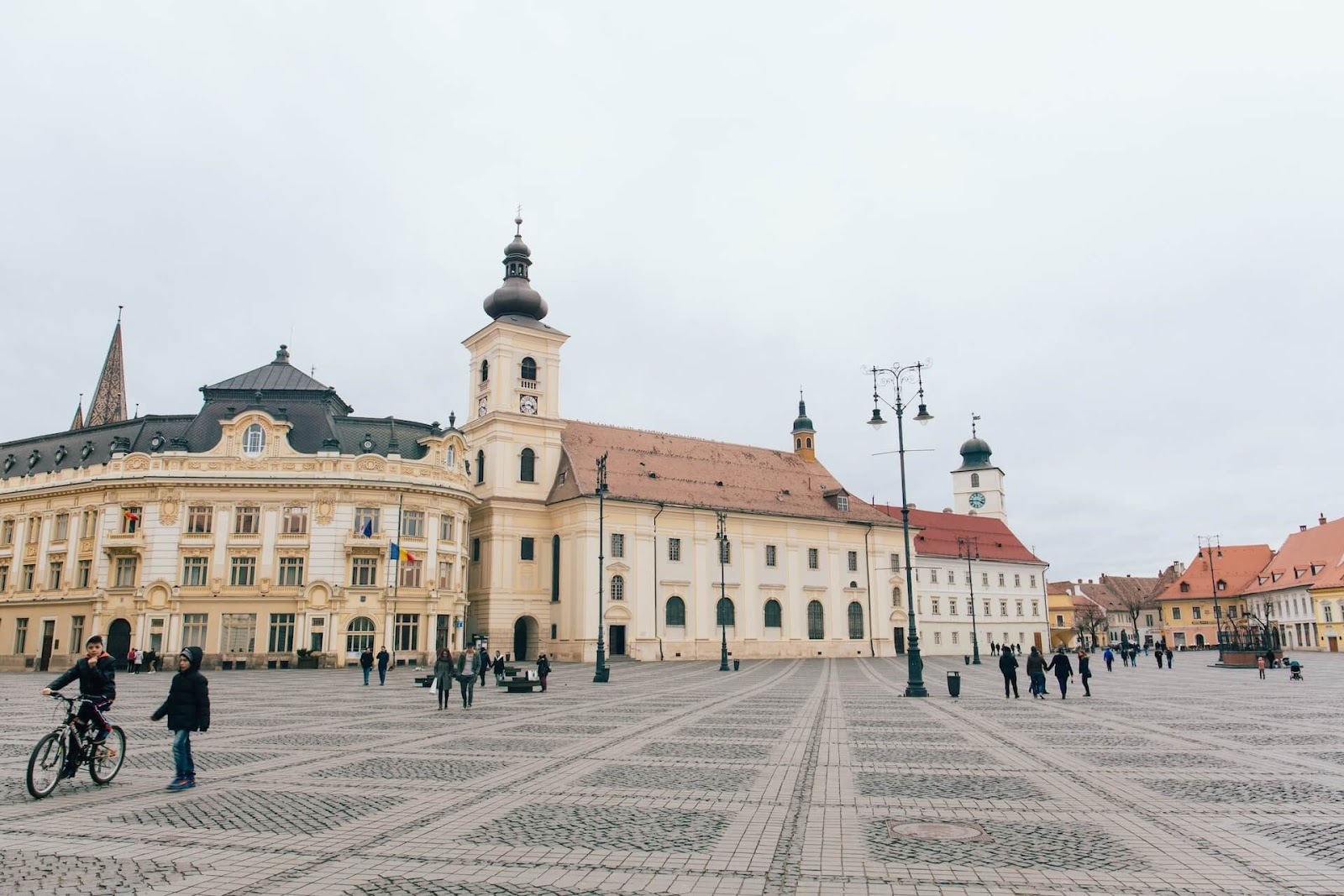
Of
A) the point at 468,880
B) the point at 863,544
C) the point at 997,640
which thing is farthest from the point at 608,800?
the point at 997,640

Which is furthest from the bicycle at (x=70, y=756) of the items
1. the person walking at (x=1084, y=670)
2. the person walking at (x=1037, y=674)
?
the person walking at (x=1084, y=670)

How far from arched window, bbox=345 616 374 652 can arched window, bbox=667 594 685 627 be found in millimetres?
22042

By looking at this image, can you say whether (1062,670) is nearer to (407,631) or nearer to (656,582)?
(407,631)

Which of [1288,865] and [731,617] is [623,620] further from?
[1288,865]

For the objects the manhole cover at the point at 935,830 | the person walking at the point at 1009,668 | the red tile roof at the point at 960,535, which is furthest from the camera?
the red tile roof at the point at 960,535

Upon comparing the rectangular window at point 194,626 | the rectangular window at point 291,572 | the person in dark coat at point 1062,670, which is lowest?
the person in dark coat at point 1062,670

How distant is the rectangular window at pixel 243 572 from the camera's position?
170ft

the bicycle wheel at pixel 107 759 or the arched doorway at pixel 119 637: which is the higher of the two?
the arched doorway at pixel 119 637

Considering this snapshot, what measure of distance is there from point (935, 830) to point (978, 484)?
361 ft

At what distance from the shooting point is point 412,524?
181 feet

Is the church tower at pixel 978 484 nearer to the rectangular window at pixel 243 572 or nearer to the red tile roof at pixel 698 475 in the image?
the red tile roof at pixel 698 475

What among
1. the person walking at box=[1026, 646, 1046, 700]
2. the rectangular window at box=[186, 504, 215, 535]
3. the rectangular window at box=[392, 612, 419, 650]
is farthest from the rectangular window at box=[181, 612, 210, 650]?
the person walking at box=[1026, 646, 1046, 700]

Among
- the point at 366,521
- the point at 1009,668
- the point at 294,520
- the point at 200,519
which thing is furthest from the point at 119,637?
the point at 1009,668

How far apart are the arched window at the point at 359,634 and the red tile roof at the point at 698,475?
16.8 meters
